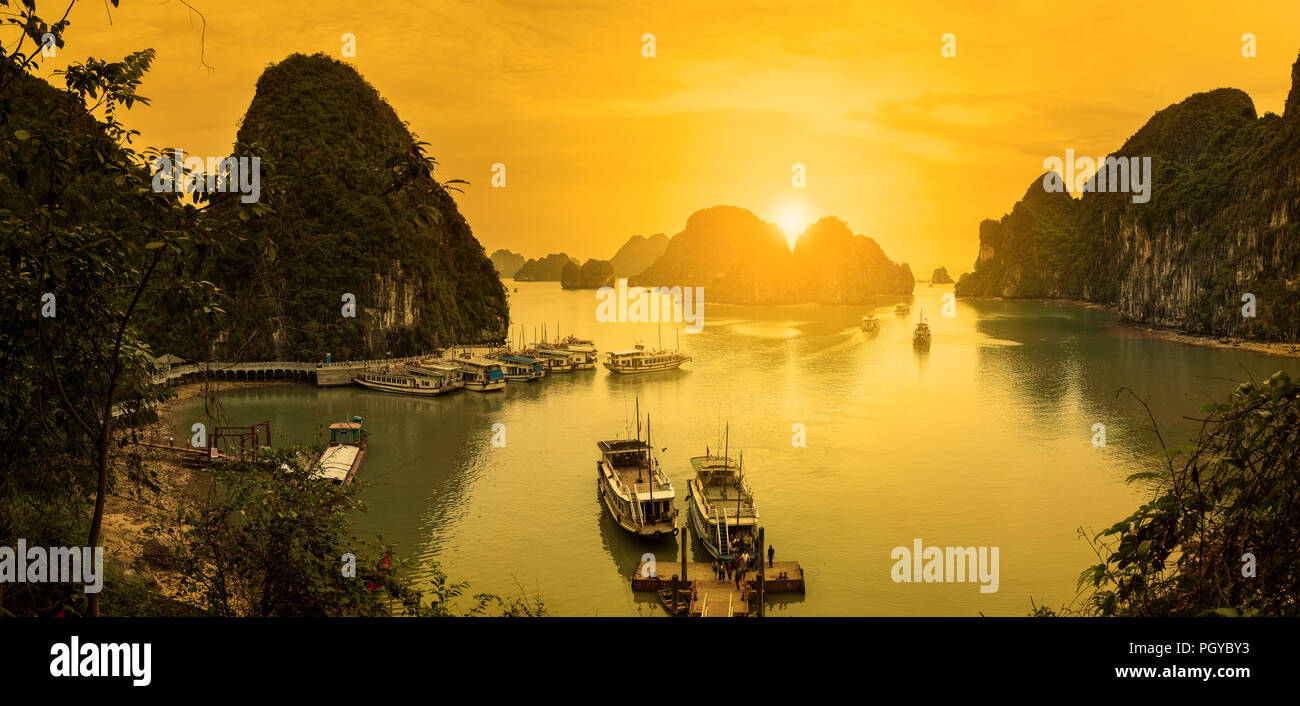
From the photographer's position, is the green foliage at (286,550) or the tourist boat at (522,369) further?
the tourist boat at (522,369)

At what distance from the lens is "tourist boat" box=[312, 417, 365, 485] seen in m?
34.1

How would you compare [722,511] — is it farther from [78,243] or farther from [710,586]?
[78,243]

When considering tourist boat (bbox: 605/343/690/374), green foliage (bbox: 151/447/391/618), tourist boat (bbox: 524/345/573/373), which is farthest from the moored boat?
green foliage (bbox: 151/447/391/618)

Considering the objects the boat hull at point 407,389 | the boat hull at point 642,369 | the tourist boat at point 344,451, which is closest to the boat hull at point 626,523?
the tourist boat at point 344,451

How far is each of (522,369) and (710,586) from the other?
146ft

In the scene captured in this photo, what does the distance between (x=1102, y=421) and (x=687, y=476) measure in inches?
1027

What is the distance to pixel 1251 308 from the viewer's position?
3295 inches

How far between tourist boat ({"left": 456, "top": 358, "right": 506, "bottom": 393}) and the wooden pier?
Answer: 122ft

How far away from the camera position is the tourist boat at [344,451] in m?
34.1

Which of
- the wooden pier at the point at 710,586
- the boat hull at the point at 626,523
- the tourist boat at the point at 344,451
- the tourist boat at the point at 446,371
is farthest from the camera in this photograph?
the tourist boat at the point at 446,371

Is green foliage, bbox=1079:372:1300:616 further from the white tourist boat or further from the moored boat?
the moored boat

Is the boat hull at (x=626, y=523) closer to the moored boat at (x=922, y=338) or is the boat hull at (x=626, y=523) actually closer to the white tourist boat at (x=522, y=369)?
the white tourist boat at (x=522, y=369)

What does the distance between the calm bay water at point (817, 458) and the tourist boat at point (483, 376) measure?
1872 mm
